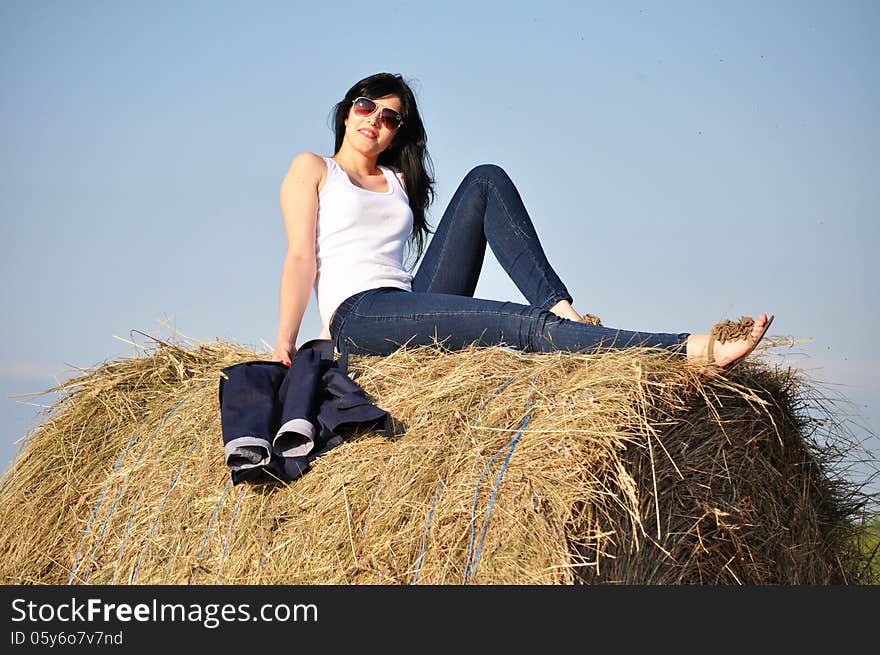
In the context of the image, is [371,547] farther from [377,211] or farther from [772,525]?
[377,211]

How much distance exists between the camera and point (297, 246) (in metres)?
4.07

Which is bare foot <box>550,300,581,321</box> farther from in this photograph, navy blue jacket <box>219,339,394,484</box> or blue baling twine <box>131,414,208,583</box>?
blue baling twine <box>131,414,208,583</box>

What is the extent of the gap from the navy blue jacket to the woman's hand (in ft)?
0.53

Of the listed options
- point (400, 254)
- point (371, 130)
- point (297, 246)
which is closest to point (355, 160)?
point (371, 130)

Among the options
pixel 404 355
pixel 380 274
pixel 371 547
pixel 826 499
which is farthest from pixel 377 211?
pixel 826 499

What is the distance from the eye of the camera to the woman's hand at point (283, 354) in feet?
12.3

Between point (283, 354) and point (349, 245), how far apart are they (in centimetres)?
71

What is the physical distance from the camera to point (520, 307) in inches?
147

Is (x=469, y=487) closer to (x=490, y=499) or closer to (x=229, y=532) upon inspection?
(x=490, y=499)

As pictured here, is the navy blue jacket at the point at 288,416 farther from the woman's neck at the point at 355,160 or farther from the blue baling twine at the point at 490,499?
the woman's neck at the point at 355,160

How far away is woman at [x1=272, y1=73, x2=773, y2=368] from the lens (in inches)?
146

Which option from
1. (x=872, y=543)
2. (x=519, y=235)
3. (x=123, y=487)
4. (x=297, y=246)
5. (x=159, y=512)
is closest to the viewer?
(x=159, y=512)

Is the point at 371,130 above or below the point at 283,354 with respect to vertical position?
above

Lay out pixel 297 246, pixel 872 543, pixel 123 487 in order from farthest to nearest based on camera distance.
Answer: pixel 872 543 < pixel 297 246 < pixel 123 487
